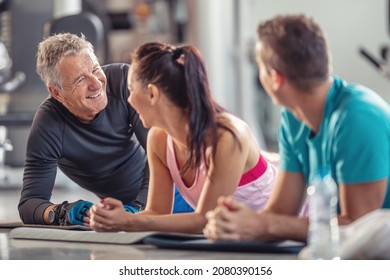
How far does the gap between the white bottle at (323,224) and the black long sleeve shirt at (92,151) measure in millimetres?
1283

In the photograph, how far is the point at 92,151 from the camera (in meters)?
3.46

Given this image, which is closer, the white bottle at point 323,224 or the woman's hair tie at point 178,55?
the white bottle at point 323,224

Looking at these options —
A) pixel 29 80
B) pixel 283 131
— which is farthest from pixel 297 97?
pixel 29 80

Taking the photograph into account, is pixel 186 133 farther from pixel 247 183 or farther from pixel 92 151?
pixel 92 151

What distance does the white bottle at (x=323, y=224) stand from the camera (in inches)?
87.1

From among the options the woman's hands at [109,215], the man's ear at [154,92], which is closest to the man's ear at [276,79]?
the man's ear at [154,92]

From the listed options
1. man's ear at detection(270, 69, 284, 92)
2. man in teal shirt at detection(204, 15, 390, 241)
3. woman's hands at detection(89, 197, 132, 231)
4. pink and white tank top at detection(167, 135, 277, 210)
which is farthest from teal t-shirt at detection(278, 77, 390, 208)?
woman's hands at detection(89, 197, 132, 231)

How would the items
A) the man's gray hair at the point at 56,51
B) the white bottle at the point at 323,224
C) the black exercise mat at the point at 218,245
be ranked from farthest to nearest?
1. the man's gray hair at the point at 56,51
2. the black exercise mat at the point at 218,245
3. the white bottle at the point at 323,224

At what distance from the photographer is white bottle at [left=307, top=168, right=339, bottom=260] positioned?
7.26 ft

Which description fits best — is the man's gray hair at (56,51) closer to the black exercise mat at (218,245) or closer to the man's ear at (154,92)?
the man's ear at (154,92)

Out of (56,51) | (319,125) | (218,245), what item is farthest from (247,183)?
(56,51)

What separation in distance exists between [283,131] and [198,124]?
0.26m

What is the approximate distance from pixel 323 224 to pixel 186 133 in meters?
0.68

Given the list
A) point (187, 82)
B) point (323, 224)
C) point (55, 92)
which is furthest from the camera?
point (55, 92)
